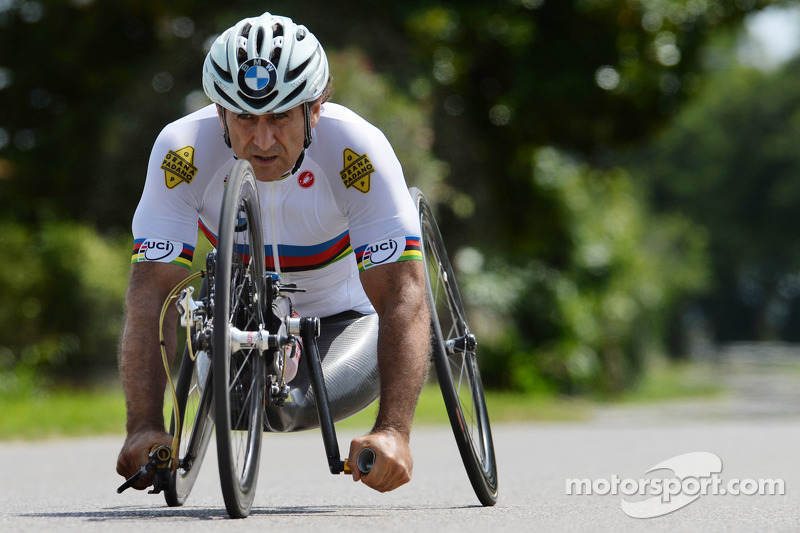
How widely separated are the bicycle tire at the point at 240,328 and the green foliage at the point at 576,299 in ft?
48.6

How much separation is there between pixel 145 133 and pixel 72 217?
6.00 feet

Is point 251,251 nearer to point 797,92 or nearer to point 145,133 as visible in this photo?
point 145,133

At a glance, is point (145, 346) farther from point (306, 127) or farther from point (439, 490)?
point (439, 490)

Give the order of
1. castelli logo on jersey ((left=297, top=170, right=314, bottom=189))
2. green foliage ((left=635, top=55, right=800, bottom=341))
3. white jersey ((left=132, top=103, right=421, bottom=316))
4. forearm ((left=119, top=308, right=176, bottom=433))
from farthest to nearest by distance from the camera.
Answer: green foliage ((left=635, top=55, right=800, bottom=341))
castelli logo on jersey ((left=297, top=170, right=314, bottom=189))
white jersey ((left=132, top=103, right=421, bottom=316))
forearm ((left=119, top=308, right=176, bottom=433))

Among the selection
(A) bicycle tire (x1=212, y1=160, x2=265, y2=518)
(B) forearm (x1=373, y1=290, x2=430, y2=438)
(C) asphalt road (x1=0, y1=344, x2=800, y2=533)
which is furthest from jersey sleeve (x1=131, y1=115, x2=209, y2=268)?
(C) asphalt road (x1=0, y1=344, x2=800, y2=533)

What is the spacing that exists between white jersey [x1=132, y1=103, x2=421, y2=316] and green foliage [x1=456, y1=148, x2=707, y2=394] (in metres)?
14.6

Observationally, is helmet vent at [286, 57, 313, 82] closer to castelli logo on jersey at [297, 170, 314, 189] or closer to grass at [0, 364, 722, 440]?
castelli logo on jersey at [297, 170, 314, 189]

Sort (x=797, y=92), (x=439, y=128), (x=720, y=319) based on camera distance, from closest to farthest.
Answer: (x=439, y=128) → (x=797, y=92) → (x=720, y=319)

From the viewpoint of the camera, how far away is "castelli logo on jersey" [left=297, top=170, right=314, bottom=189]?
4668mm

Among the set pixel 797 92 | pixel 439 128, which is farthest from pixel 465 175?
pixel 797 92

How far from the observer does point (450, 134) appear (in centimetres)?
1866

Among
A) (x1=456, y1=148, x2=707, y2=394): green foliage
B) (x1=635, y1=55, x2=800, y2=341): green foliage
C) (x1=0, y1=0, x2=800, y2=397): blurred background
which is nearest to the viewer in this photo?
(x1=0, y1=0, x2=800, y2=397): blurred background

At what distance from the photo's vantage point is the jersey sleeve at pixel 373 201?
455 centimetres

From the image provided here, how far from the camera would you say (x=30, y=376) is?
1459cm
